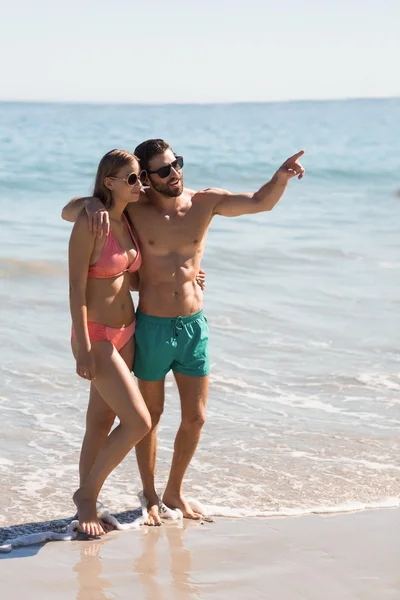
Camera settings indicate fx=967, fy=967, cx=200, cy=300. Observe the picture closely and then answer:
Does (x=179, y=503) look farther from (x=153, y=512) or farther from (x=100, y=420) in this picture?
(x=100, y=420)

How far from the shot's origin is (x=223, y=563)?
14.1 feet

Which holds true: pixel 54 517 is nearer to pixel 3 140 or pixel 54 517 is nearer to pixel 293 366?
pixel 293 366

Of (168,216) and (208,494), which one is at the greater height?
(168,216)

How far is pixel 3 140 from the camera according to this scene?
35.2 meters

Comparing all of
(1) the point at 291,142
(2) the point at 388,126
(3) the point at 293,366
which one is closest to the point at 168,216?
(3) the point at 293,366

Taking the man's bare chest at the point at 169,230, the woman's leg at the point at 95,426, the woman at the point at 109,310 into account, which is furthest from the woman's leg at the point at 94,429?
the man's bare chest at the point at 169,230

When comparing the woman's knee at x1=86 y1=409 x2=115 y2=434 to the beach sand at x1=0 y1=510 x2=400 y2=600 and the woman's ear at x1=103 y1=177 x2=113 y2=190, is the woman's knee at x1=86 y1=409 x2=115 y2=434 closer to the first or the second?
the beach sand at x1=0 y1=510 x2=400 y2=600

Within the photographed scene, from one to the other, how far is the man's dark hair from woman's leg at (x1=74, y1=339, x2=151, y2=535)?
900mm

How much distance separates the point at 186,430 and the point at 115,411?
0.53 meters

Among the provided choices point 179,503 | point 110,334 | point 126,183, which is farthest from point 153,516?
point 126,183

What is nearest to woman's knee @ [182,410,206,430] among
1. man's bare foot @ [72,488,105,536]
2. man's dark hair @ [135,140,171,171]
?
man's bare foot @ [72,488,105,536]

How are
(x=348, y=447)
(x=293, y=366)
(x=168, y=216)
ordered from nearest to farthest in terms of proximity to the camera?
(x=168, y=216) < (x=348, y=447) < (x=293, y=366)

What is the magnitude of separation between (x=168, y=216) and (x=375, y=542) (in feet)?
6.10

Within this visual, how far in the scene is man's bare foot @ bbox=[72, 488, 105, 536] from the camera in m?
4.66
